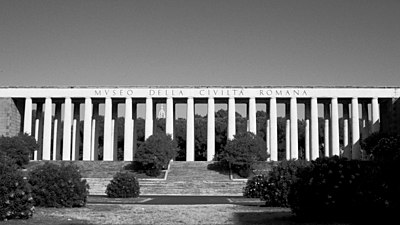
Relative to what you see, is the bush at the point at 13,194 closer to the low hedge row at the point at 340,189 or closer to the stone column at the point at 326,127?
the low hedge row at the point at 340,189

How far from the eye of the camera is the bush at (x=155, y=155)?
197 feet

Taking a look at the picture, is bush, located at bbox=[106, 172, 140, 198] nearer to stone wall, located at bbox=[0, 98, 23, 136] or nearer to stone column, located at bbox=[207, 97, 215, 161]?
stone column, located at bbox=[207, 97, 215, 161]

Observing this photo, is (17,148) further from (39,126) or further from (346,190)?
(346,190)

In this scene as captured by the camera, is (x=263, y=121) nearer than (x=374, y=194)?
No

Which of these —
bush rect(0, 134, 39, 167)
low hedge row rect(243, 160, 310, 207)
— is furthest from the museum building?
low hedge row rect(243, 160, 310, 207)

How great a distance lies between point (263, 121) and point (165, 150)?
43060mm

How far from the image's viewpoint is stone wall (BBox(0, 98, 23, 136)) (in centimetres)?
7438

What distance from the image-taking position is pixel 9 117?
75.4m

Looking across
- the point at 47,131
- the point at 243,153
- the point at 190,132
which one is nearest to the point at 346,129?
the point at 190,132

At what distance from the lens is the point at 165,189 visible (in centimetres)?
4862

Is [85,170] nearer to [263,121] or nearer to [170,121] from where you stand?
[170,121]

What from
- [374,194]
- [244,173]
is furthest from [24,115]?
[374,194]

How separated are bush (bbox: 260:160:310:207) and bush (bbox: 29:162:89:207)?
835 centimetres

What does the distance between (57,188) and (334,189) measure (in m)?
12.4
